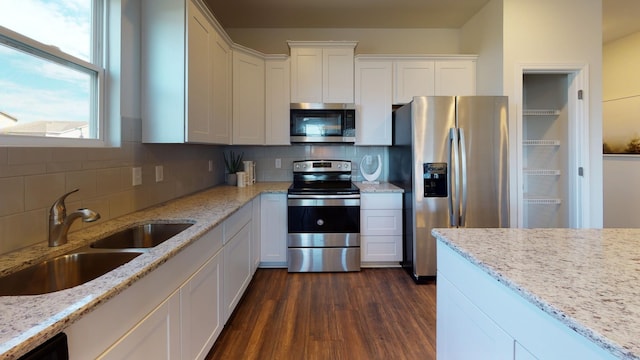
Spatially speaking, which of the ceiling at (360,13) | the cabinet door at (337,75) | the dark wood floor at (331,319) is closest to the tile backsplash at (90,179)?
the dark wood floor at (331,319)

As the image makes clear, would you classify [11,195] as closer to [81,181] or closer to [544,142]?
[81,181]

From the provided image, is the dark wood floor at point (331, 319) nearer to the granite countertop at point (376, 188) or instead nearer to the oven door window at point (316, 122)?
the granite countertop at point (376, 188)

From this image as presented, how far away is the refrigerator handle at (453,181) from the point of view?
2742mm

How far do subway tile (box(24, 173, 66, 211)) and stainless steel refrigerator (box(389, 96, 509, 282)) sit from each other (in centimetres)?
257

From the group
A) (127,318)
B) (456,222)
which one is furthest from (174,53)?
(456,222)

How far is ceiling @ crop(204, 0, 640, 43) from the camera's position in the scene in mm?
3154

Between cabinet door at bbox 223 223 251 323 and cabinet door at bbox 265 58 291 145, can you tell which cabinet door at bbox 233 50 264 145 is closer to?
cabinet door at bbox 265 58 291 145

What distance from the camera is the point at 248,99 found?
3281 mm

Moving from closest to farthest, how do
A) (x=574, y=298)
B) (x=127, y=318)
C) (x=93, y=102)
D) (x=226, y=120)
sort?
(x=574, y=298) → (x=127, y=318) → (x=93, y=102) → (x=226, y=120)

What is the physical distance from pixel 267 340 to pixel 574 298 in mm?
1784

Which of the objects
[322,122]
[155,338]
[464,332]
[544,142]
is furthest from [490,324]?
[544,142]

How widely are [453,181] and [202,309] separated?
2.34 m

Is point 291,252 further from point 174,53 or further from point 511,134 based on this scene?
point 511,134

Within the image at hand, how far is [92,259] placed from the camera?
124 cm
